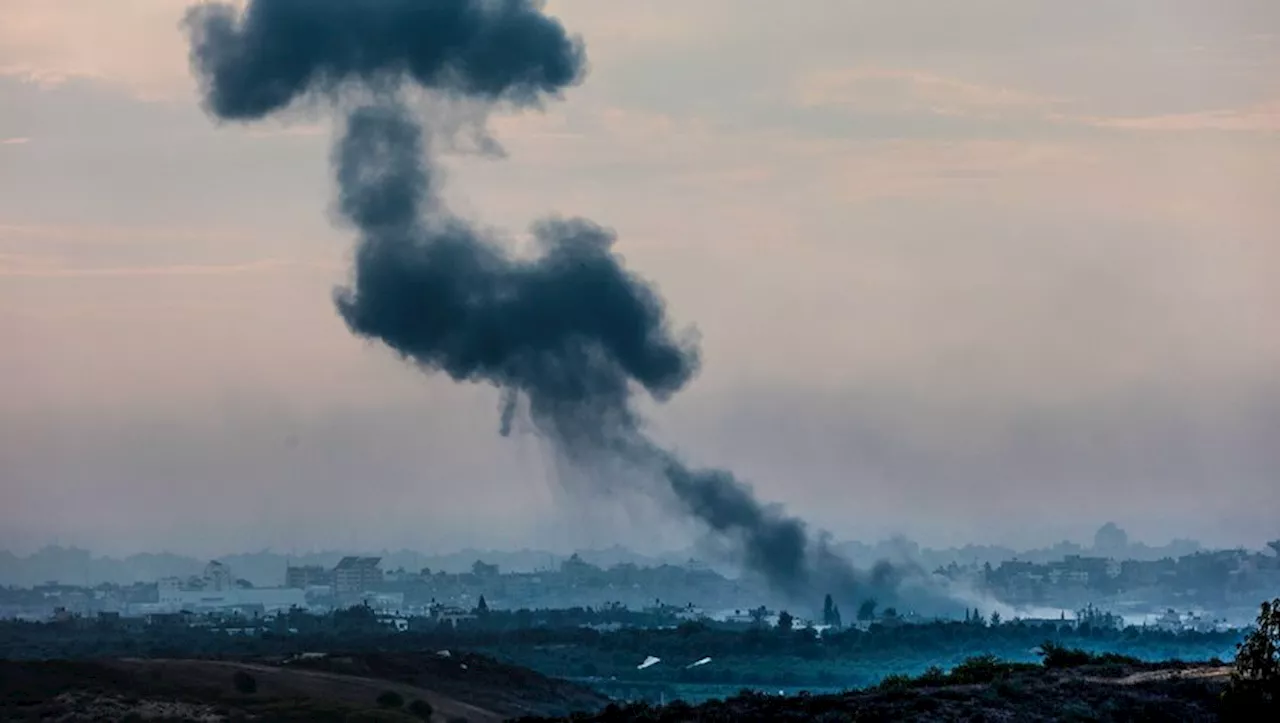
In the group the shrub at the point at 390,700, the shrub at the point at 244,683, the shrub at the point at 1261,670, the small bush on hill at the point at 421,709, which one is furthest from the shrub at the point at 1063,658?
the shrub at the point at 244,683

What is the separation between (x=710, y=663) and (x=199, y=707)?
3152 inches

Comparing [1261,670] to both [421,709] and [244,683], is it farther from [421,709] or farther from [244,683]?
[244,683]

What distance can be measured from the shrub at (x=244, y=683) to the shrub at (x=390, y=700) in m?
5.86

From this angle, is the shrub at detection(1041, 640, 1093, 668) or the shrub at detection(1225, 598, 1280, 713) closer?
the shrub at detection(1225, 598, 1280, 713)

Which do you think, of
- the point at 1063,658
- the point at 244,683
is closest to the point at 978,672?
the point at 1063,658

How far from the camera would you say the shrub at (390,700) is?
99062 mm

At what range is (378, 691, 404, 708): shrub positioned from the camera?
325 feet

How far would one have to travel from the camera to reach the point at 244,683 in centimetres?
9838

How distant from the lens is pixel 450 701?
106 m

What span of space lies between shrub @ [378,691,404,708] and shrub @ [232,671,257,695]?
5.86 meters

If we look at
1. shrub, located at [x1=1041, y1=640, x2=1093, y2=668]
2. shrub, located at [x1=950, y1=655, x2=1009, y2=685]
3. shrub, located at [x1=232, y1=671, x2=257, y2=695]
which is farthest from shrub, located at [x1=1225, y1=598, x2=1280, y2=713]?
shrub, located at [x1=232, y1=671, x2=257, y2=695]

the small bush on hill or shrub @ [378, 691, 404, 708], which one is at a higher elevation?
shrub @ [378, 691, 404, 708]

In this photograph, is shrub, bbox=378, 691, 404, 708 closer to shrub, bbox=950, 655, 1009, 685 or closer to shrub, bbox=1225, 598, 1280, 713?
shrub, bbox=950, 655, 1009, 685

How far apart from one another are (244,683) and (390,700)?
268 inches
